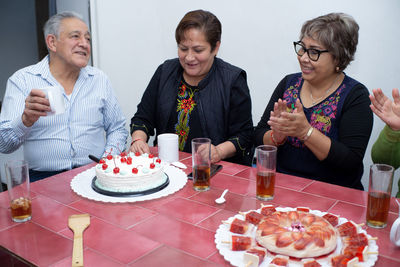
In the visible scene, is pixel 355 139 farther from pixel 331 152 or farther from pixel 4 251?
pixel 4 251

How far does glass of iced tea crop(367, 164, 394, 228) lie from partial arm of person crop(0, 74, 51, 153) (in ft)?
4.11

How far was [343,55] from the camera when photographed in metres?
1.82

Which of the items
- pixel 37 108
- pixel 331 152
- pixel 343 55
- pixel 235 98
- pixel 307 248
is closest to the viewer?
pixel 307 248

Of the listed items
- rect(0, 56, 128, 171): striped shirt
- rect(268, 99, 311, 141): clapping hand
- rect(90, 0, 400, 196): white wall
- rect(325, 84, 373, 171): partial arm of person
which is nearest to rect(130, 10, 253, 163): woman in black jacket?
rect(0, 56, 128, 171): striped shirt

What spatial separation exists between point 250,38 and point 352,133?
67.6 inches

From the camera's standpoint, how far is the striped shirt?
76.0 inches

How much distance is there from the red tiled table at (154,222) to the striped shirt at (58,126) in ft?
1.74

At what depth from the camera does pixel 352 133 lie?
1766mm

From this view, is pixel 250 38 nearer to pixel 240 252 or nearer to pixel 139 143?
pixel 139 143

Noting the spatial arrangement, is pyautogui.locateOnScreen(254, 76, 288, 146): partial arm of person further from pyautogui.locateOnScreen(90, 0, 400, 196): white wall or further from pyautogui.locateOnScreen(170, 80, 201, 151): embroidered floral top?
pyautogui.locateOnScreen(90, 0, 400, 196): white wall

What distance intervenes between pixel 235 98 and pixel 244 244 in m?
1.30

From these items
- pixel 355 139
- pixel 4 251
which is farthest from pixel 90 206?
pixel 355 139

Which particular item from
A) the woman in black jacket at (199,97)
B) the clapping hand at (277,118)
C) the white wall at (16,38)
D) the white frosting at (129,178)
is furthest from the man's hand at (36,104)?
the white wall at (16,38)

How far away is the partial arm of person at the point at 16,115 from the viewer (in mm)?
1613
